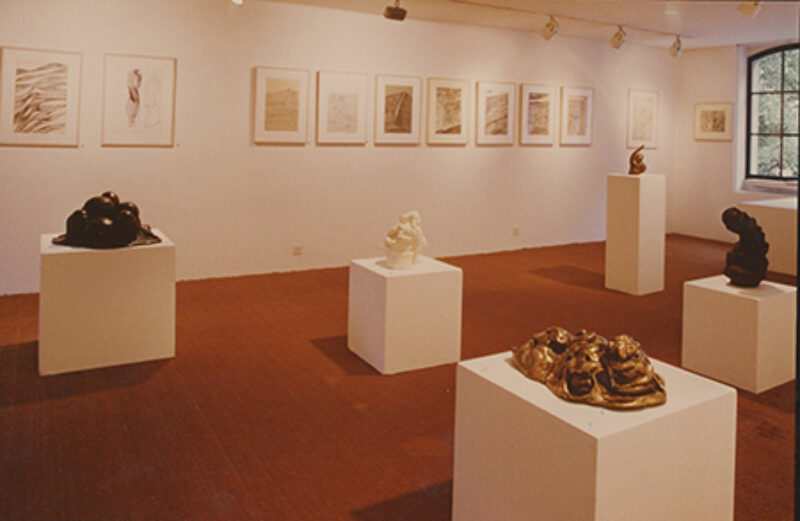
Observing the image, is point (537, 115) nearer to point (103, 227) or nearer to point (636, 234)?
point (636, 234)

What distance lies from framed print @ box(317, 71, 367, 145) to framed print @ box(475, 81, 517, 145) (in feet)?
7.01

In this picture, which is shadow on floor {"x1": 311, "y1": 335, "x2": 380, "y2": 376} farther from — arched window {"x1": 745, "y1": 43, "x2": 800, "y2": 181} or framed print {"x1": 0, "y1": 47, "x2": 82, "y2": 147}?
arched window {"x1": 745, "y1": 43, "x2": 800, "y2": 181}

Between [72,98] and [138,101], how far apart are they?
72 centimetres

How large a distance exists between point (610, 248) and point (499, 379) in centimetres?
616

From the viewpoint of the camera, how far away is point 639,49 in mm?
12461

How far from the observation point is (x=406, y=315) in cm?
534

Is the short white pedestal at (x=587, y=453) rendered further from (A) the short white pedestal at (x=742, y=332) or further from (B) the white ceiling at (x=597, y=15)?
(B) the white ceiling at (x=597, y=15)

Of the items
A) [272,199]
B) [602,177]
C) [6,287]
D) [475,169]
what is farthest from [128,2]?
[602,177]

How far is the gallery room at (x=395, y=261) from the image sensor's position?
2.85 m

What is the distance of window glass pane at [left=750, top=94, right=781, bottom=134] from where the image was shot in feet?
39.0

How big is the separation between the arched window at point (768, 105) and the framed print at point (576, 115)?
10.1ft

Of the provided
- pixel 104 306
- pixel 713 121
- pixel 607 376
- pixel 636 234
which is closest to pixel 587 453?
pixel 607 376

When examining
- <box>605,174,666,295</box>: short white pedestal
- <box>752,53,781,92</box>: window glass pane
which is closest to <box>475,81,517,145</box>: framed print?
<box>605,174,666,295</box>: short white pedestal

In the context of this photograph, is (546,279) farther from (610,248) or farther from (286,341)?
(286,341)
